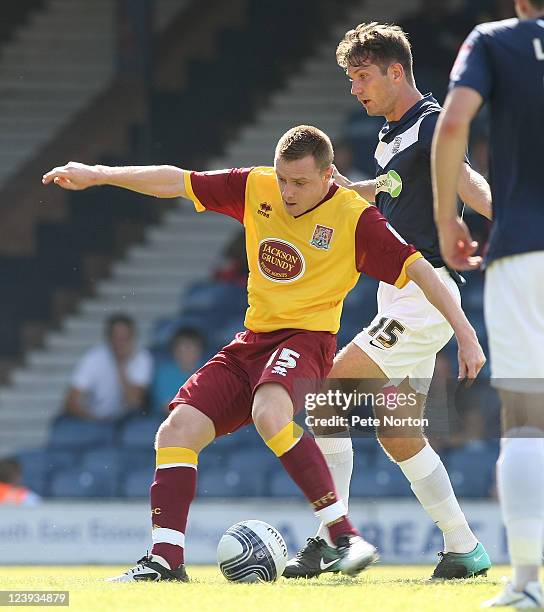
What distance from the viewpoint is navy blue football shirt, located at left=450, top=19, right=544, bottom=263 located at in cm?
442

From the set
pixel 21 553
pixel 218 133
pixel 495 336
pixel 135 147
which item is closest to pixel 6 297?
pixel 135 147

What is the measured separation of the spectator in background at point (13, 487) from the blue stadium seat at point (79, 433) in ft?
→ 1.54

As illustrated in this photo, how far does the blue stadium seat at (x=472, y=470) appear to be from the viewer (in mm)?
10242

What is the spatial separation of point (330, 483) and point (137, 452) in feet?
19.7

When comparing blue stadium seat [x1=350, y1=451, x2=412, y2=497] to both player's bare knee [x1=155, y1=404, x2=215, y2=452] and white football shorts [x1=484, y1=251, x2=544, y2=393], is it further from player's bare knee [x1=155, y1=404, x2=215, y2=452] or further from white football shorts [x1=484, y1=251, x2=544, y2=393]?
white football shorts [x1=484, y1=251, x2=544, y2=393]

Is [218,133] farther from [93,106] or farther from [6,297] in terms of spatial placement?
[6,297]

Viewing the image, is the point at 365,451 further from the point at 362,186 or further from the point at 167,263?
the point at 167,263

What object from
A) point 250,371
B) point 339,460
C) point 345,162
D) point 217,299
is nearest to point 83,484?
point 217,299

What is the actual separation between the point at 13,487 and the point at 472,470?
142 inches

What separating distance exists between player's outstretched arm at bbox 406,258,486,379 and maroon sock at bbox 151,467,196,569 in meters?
1.16

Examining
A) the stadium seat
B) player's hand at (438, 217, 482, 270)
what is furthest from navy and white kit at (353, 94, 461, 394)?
the stadium seat

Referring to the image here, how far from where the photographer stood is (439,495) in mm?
6113

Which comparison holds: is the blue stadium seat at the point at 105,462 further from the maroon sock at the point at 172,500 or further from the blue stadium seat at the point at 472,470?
the maroon sock at the point at 172,500

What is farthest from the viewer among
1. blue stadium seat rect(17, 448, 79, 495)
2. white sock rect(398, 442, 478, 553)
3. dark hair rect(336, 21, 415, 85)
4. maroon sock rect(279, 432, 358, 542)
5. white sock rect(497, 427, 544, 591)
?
blue stadium seat rect(17, 448, 79, 495)
